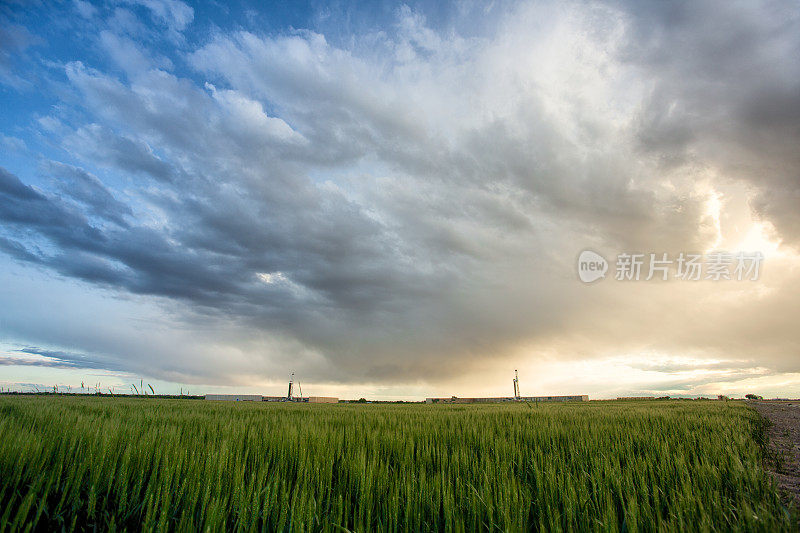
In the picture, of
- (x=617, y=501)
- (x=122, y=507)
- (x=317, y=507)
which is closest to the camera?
(x=122, y=507)

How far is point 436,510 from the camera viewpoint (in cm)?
218

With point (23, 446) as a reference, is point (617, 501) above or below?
below

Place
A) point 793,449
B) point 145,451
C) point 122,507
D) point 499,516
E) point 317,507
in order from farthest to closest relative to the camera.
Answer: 1. point 793,449
2. point 145,451
3. point 317,507
4. point 122,507
5. point 499,516

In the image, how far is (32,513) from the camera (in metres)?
2.23

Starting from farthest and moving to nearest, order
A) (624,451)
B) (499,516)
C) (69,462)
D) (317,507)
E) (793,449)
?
(793,449) → (624,451) → (69,462) → (317,507) → (499,516)

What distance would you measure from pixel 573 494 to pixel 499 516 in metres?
0.52

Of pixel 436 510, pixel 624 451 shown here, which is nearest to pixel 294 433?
pixel 436 510

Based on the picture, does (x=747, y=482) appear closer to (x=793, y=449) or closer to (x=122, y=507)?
(x=122, y=507)

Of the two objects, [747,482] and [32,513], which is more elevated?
[747,482]

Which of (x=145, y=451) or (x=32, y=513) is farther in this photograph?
(x=145, y=451)

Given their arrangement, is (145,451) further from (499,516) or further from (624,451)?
(624,451)

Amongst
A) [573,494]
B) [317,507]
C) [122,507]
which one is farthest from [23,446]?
[573,494]

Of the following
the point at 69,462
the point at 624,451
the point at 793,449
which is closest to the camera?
the point at 69,462

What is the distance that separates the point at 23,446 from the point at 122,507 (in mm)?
1245
